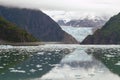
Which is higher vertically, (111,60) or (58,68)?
(111,60)

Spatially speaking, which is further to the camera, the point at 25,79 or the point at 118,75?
the point at 118,75

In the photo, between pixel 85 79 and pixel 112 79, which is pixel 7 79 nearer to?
pixel 85 79

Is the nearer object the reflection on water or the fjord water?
the fjord water

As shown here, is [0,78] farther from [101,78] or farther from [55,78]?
[101,78]

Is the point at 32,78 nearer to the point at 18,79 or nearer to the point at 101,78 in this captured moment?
the point at 18,79

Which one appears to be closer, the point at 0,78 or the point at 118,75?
the point at 0,78

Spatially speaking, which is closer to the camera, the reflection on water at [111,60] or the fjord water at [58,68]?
the fjord water at [58,68]

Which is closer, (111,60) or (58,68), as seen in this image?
(58,68)

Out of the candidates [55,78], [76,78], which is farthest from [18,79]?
[76,78]

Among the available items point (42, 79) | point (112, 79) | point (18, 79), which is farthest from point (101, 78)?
point (18, 79)
